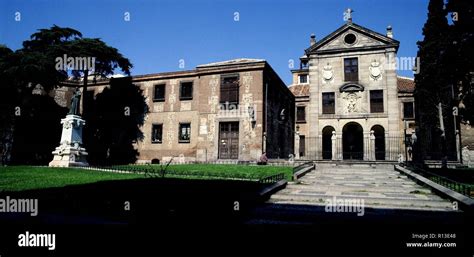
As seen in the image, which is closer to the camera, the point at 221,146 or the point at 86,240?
the point at 86,240

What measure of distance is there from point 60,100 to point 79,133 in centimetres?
1153

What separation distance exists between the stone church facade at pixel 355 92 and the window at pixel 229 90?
5871 millimetres

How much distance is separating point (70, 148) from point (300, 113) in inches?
941

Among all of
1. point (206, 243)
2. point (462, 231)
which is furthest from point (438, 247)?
point (206, 243)

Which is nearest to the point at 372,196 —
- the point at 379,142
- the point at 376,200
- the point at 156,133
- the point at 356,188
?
the point at 376,200

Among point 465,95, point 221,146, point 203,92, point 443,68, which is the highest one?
point 203,92

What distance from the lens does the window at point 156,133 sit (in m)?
24.2

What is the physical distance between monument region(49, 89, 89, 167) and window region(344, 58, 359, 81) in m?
21.3

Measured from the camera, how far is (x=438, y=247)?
4387mm

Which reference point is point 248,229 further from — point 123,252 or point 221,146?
point 221,146

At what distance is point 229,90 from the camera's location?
22.2 metres

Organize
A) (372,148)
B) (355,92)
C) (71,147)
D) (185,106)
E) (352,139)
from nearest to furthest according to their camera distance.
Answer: (71,147), (372,148), (185,106), (355,92), (352,139)

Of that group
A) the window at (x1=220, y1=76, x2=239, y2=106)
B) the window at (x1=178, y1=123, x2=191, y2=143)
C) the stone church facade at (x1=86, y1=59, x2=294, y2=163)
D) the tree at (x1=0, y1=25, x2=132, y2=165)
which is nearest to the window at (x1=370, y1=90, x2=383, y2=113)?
the stone church facade at (x1=86, y1=59, x2=294, y2=163)

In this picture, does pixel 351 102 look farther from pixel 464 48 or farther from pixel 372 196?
pixel 372 196
